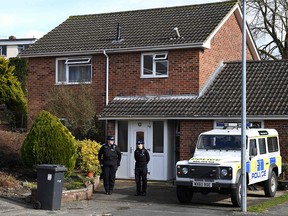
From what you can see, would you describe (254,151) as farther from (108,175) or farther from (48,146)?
(48,146)

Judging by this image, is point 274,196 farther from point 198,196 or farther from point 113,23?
point 113,23

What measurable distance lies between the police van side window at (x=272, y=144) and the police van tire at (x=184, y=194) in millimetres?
3144

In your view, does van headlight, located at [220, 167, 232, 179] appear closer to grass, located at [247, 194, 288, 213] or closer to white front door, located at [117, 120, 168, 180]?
grass, located at [247, 194, 288, 213]

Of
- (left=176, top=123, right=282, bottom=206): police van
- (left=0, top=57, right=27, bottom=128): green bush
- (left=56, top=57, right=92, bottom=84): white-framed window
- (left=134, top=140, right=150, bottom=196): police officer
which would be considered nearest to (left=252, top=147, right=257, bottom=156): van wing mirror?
(left=176, top=123, right=282, bottom=206): police van

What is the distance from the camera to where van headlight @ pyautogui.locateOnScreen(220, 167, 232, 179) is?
14055mm

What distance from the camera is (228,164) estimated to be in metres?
14.1

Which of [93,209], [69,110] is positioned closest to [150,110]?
[69,110]

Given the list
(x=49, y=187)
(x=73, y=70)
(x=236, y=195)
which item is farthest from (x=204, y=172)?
(x=73, y=70)

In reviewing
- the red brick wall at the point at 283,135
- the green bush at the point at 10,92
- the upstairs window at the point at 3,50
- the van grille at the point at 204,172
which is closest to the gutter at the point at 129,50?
the red brick wall at the point at 283,135

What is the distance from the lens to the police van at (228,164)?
14141 mm

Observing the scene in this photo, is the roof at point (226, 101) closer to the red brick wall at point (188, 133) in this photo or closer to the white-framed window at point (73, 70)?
the red brick wall at point (188, 133)

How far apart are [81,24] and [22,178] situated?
36.4 ft

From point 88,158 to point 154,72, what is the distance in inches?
208

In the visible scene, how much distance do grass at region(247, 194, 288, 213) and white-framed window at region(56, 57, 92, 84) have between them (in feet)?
33.5
